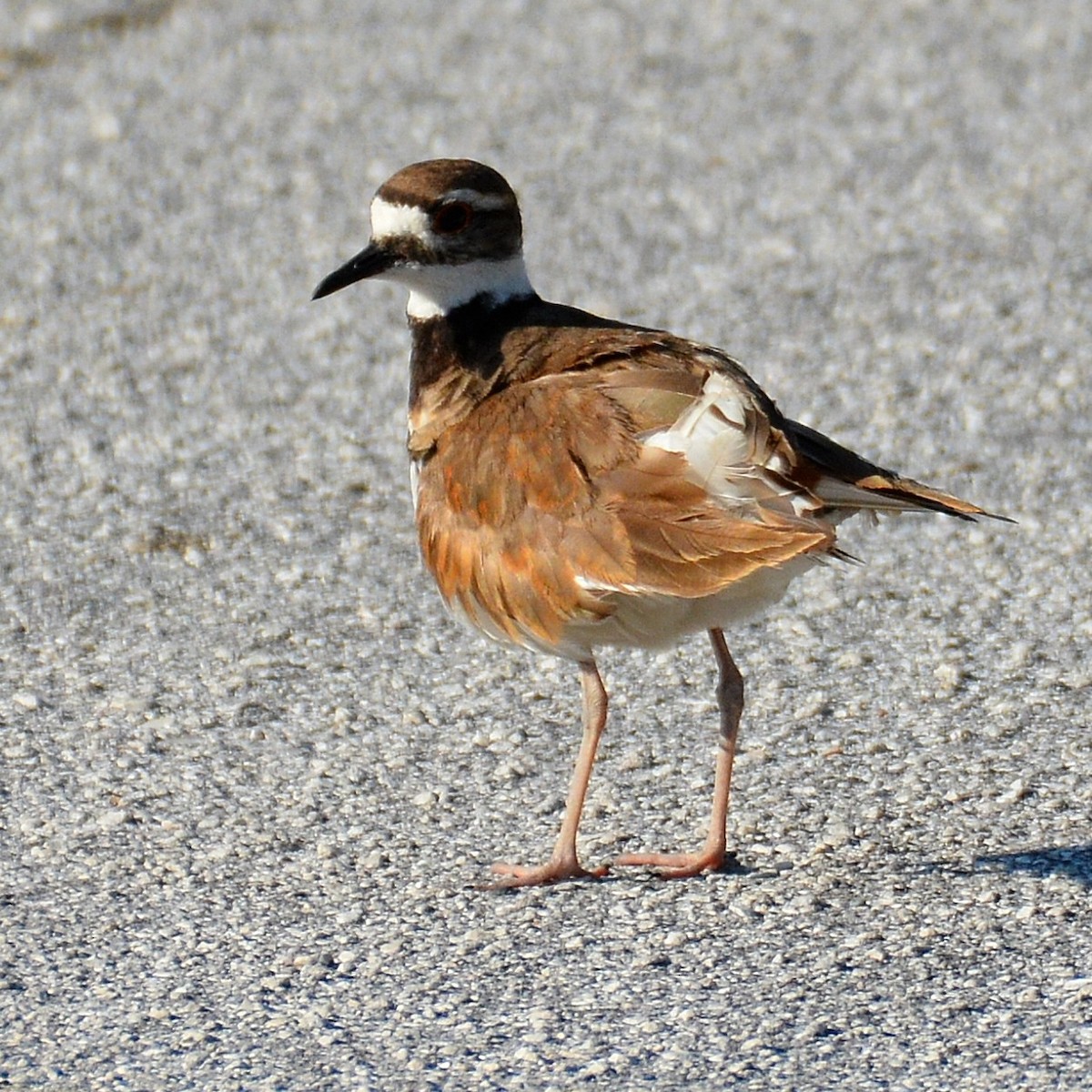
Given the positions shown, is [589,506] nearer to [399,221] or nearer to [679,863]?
[679,863]

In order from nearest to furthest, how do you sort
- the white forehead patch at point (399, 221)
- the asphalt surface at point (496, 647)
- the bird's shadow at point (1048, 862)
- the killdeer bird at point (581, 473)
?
the asphalt surface at point (496, 647) → the killdeer bird at point (581, 473) → the bird's shadow at point (1048, 862) → the white forehead patch at point (399, 221)

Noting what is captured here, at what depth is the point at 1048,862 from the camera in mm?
4594

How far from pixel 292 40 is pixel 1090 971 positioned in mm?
8601

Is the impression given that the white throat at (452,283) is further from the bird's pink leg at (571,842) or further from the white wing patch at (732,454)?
the bird's pink leg at (571,842)

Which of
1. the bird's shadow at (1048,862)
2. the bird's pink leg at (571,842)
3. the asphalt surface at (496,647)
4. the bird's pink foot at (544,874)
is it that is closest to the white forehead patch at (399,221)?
the bird's pink leg at (571,842)

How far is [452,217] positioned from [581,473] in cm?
99

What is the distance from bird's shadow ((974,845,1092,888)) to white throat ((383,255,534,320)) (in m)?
1.90

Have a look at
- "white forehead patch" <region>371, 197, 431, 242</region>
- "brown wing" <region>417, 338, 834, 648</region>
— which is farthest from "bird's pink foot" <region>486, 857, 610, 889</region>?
"white forehead patch" <region>371, 197, 431, 242</region>

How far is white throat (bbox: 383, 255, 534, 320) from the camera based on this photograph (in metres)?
5.09

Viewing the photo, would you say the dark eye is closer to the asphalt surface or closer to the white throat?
the white throat

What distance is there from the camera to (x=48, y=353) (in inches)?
314

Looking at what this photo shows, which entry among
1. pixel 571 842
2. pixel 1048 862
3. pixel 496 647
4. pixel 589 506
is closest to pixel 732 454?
pixel 589 506

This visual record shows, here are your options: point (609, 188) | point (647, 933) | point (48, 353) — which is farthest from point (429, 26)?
point (647, 933)

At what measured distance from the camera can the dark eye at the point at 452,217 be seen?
502 centimetres
